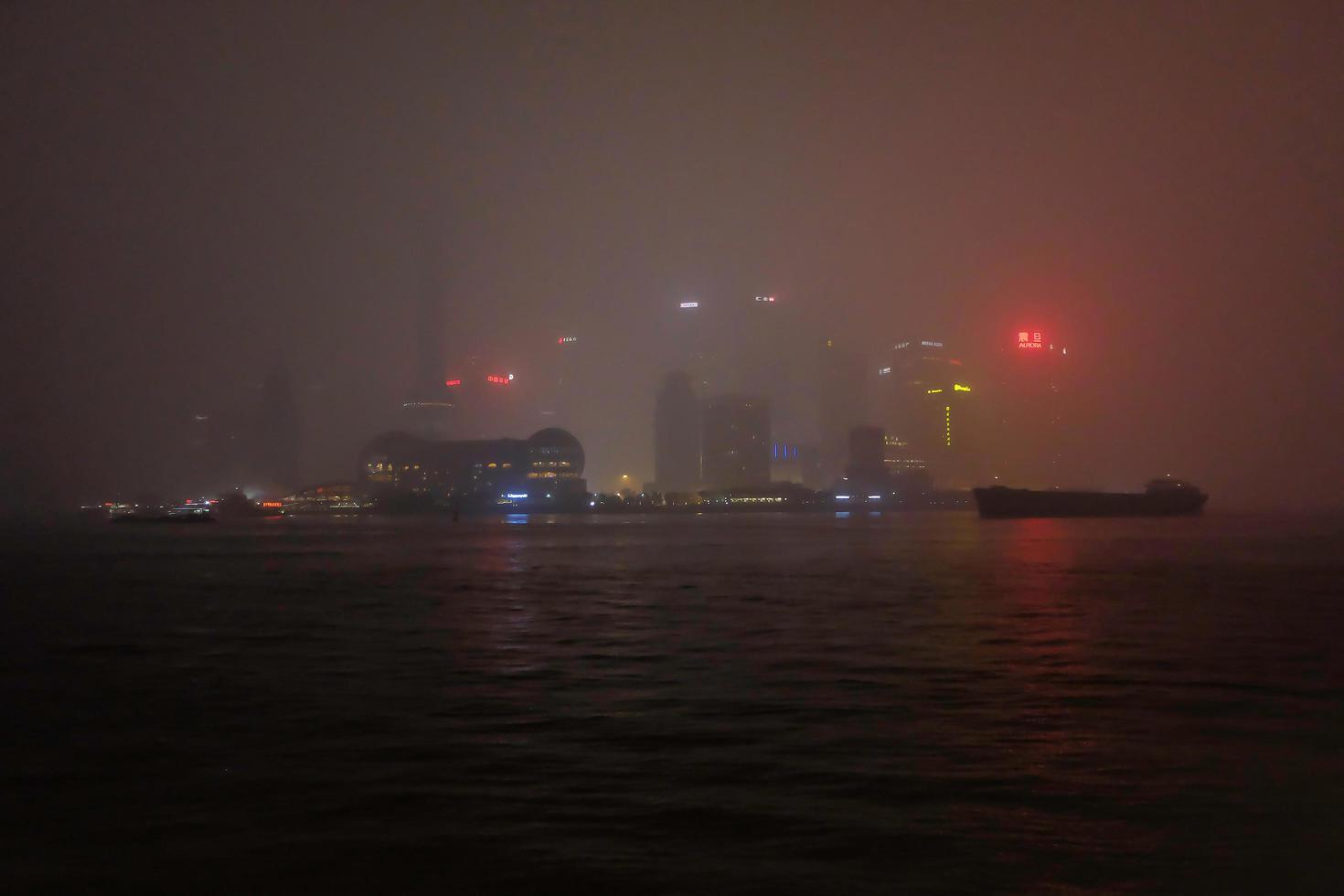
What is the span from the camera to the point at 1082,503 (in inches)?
5812

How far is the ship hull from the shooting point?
5792 inches

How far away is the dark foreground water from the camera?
8625mm

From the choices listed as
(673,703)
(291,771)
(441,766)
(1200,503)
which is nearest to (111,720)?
(291,771)

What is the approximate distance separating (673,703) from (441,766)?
464cm

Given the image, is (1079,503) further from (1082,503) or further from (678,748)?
(678,748)

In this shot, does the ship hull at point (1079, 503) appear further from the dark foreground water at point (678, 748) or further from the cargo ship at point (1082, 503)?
the dark foreground water at point (678, 748)

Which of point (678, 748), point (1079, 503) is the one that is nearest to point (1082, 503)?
point (1079, 503)

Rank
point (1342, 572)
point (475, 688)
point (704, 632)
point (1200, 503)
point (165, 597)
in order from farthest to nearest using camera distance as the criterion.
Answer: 1. point (1200, 503)
2. point (1342, 572)
3. point (165, 597)
4. point (704, 632)
5. point (475, 688)

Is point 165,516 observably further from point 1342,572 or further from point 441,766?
point 441,766

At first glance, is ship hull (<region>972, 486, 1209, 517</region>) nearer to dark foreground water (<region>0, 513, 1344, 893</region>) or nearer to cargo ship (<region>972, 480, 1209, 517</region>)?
cargo ship (<region>972, 480, 1209, 517</region>)

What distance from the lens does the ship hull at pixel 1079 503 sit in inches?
5792

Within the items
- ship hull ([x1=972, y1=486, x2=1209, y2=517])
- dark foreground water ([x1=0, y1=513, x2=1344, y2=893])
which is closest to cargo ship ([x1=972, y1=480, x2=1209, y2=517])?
ship hull ([x1=972, y1=486, x2=1209, y2=517])

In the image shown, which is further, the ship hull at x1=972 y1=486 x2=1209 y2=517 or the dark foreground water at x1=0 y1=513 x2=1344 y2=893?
the ship hull at x1=972 y1=486 x2=1209 y2=517

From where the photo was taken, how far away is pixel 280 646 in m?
23.2
